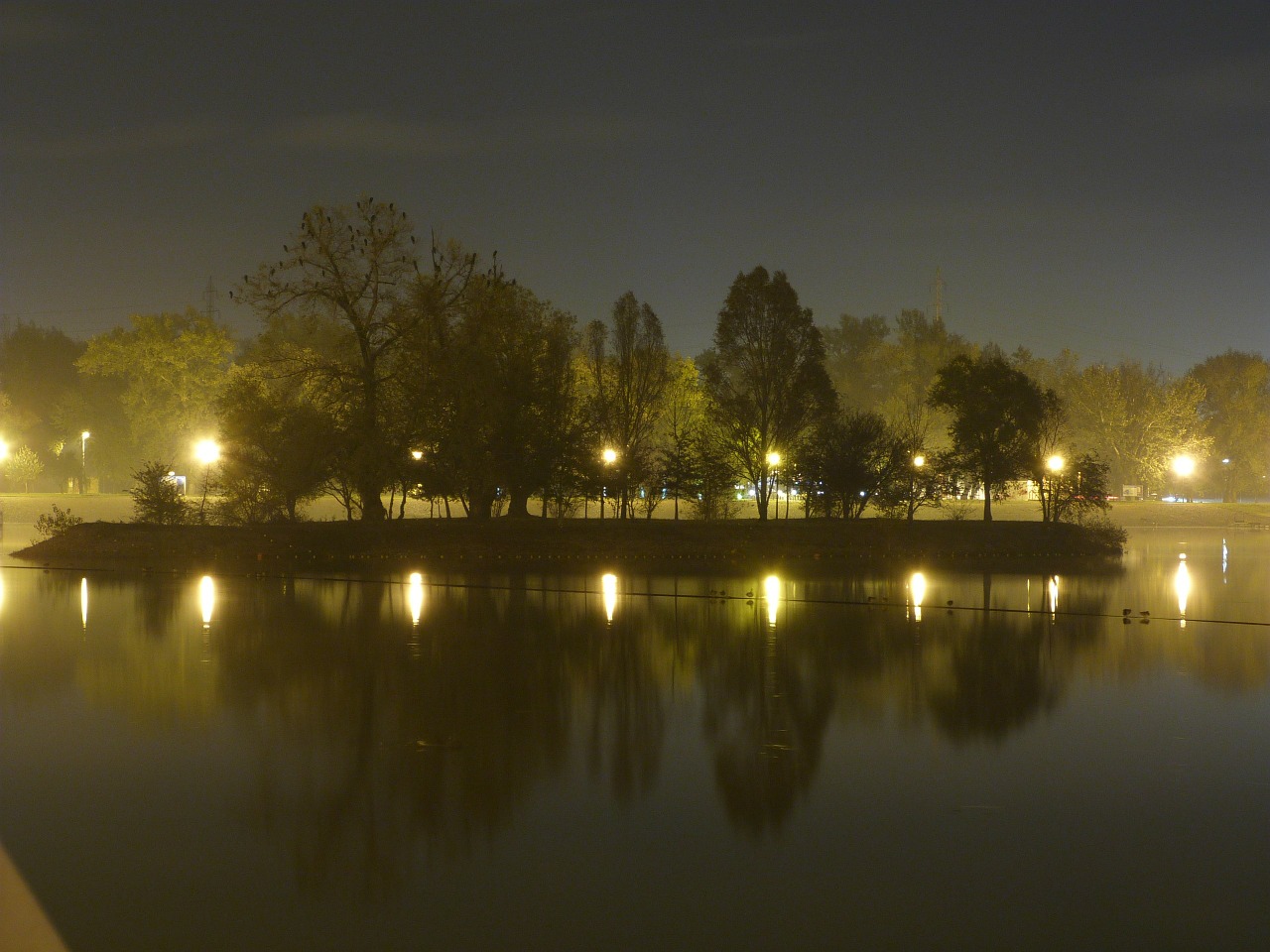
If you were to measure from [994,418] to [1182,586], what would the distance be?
66.8 ft

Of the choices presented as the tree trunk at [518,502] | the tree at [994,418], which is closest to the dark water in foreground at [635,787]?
Answer: the tree trunk at [518,502]

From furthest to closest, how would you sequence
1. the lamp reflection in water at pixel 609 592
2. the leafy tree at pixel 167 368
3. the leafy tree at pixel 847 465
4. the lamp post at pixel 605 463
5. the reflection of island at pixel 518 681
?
the leafy tree at pixel 167 368
the leafy tree at pixel 847 465
the lamp post at pixel 605 463
the lamp reflection in water at pixel 609 592
the reflection of island at pixel 518 681

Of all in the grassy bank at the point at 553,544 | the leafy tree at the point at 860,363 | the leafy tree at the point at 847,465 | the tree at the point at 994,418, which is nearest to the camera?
the grassy bank at the point at 553,544

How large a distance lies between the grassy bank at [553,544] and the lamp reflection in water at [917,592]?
352 centimetres

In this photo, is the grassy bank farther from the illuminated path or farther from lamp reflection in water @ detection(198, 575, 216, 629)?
the illuminated path

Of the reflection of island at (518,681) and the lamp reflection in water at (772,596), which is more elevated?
the lamp reflection in water at (772,596)

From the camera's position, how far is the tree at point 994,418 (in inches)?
1898

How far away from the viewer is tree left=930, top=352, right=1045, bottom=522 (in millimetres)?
48219

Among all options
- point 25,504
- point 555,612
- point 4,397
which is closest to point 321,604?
point 555,612

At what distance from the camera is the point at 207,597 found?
24172 mm

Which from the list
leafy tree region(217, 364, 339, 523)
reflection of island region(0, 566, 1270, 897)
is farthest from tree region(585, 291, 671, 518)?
reflection of island region(0, 566, 1270, 897)

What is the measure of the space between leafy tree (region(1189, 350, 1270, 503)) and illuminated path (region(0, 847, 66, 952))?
109 meters

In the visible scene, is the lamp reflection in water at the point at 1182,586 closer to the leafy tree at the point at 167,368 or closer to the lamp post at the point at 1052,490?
the lamp post at the point at 1052,490

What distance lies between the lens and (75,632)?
17.9m
